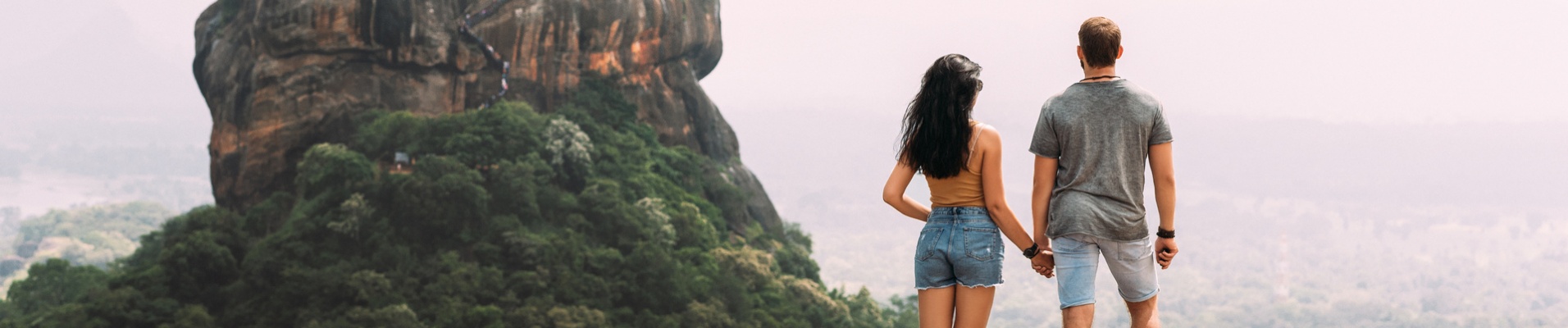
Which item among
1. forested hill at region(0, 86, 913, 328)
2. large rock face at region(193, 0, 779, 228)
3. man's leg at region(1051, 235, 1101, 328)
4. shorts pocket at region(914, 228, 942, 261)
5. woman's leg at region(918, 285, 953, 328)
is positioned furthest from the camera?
large rock face at region(193, 0, 779, 228)

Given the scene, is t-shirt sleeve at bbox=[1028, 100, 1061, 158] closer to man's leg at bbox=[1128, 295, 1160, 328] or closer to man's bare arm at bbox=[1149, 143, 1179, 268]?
man's bare arm at bbox=[1149, 143, 1179, 268]

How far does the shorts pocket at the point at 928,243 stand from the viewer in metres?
6.52

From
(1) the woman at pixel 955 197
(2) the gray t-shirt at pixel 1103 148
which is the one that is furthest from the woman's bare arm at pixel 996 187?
(2) the gray t-shirt at pixel 1103 148

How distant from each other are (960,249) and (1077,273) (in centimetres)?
54

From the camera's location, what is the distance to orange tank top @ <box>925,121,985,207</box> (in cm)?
642

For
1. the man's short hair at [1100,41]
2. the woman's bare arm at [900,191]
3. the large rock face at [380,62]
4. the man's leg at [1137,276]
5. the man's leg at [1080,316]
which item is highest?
the large rock face at [380,62]

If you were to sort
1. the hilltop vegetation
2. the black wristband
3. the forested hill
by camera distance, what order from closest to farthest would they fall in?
the black wristband < the forested hill < the hilltop vegetation

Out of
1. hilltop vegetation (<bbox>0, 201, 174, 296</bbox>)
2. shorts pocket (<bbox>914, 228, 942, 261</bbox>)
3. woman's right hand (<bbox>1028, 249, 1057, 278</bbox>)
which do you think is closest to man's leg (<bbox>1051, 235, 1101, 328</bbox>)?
woman's right hand (<bbox>1028, 249, 1057, 278</bbox>)

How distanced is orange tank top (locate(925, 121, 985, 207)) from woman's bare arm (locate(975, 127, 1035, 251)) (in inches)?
1.3

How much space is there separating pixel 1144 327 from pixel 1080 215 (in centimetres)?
73

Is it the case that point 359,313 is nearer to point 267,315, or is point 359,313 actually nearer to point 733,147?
point 267,315

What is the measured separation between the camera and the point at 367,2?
47.4 metres

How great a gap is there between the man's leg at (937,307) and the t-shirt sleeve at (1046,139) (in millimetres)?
821

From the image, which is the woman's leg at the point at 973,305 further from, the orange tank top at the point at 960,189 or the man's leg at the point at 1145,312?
the man's leg at the point at 1145,312
